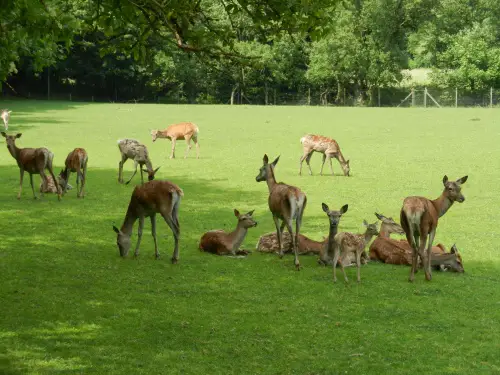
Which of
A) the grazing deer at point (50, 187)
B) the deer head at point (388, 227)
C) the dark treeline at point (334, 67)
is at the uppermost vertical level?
the dark treeline at point (334, 67)

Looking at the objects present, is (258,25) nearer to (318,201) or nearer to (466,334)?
(466,334)

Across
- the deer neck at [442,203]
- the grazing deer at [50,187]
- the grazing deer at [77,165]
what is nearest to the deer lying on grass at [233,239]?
the deer neck at [442,203]

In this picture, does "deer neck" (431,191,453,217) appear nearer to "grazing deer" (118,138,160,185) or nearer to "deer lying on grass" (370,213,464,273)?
"deer lying on grass" (370,213,464,273)

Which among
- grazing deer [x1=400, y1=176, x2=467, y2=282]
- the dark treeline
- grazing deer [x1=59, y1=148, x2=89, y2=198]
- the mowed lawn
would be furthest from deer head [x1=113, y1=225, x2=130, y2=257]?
the dark treeline

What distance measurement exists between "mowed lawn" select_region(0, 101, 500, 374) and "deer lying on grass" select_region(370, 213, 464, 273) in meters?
0.21

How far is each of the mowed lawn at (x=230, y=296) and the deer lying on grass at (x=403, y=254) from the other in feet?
0.67

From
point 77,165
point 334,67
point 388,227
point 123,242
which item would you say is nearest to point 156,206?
point 123,242

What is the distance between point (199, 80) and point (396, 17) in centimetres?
1890

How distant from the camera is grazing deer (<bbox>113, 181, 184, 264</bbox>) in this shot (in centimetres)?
1168

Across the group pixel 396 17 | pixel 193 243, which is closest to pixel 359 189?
pixel 193 243

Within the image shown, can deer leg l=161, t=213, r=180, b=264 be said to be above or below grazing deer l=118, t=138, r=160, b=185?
below

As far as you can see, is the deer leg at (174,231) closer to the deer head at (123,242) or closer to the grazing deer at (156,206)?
the grazing deer at (156,206)

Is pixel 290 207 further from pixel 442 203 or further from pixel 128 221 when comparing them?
pixel 128 221

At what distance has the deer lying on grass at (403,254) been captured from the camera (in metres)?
11.6
